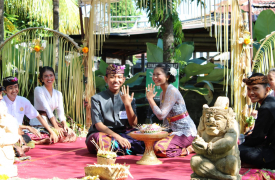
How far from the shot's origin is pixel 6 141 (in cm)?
265

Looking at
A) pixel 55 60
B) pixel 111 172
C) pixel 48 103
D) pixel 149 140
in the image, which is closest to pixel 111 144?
pixel 149 140

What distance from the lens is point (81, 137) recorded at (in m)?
5.48

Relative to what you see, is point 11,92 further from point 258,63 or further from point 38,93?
point 258,63

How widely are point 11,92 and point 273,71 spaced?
3113 mm

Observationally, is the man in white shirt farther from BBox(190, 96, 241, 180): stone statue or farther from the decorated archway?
BBox(190, 96, 241, 180): stone statue

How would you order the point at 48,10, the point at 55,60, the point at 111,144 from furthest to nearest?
the point at 48,10
the point at 55,60
the point at 111,144

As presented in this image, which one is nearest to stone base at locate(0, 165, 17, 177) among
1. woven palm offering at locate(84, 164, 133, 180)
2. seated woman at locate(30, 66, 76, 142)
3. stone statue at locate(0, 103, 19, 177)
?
stone statue at locate(0, 103, 19, 177)

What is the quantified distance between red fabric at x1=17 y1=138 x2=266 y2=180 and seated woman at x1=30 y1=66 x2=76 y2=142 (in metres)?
0.63

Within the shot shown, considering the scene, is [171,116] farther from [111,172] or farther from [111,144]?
[111,172]

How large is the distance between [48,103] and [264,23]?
410cm

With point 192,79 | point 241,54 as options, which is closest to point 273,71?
point 241,54

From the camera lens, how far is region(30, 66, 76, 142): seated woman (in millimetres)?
4875

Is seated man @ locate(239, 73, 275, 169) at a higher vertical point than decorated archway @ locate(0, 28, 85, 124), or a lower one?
lower

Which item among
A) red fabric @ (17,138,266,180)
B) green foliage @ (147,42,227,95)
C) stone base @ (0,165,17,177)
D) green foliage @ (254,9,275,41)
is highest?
green foliage @ (254,9,275,41)
